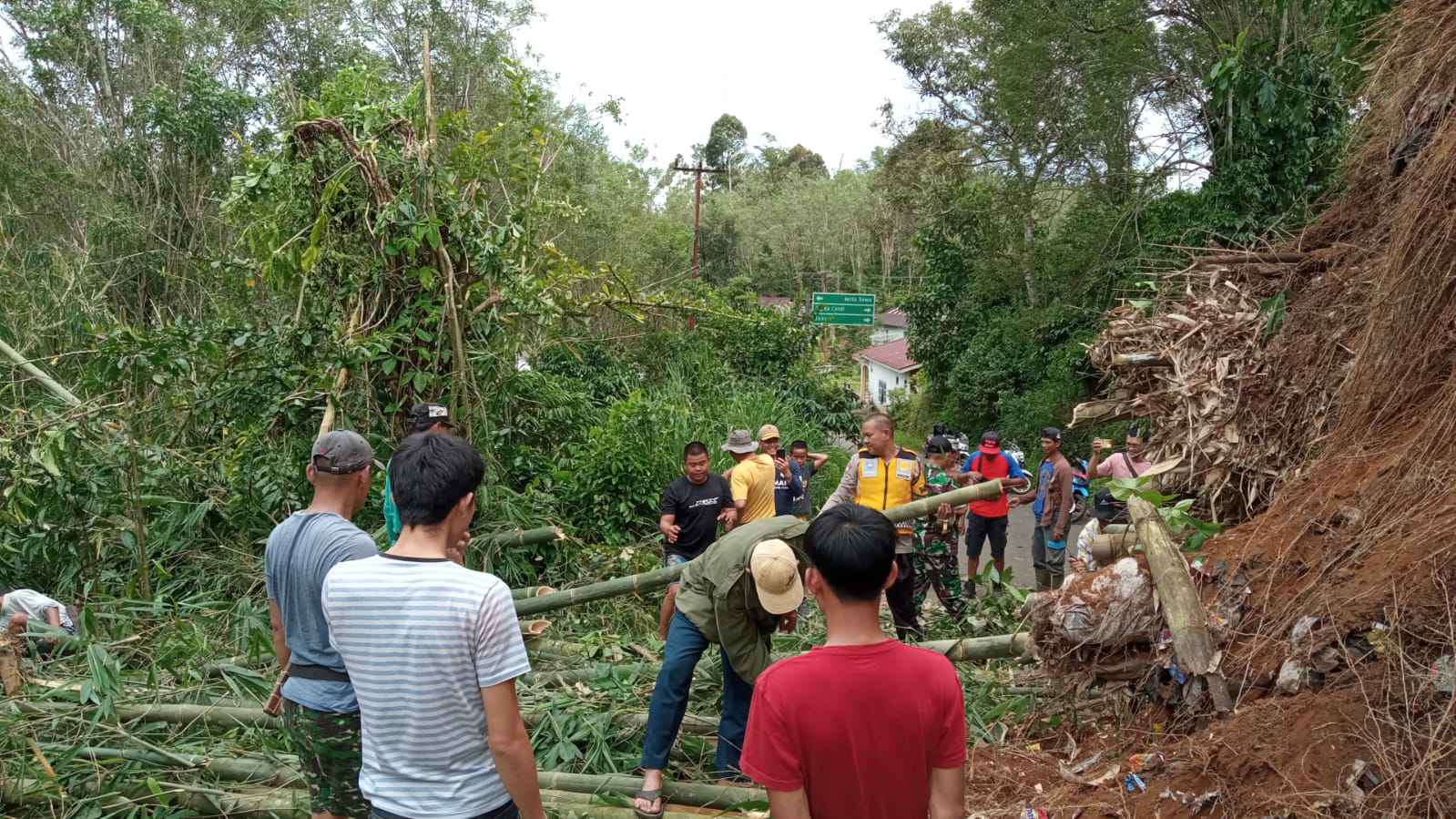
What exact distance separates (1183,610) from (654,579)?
2.68 meters

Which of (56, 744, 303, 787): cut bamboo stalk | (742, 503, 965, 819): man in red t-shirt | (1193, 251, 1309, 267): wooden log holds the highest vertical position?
(1193, 251, 1309, 267): wooden log

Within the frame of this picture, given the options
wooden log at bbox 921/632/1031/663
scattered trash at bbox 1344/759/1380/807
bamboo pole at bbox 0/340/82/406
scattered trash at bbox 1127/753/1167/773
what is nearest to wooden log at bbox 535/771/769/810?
wooden log at bbox 921/632/1031/663

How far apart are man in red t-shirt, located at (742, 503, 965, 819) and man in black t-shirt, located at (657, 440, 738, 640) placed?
15.0 feet

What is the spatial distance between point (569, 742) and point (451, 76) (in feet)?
79.6

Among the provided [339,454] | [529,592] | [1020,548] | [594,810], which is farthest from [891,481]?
[1020,548]

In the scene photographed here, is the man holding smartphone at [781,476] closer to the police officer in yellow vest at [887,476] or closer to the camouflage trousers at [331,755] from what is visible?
the police officer in yellow vest at [887,476]

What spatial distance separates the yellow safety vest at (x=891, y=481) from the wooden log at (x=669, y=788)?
2.71 meters

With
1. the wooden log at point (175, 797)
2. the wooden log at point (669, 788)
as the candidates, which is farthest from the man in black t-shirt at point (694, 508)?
the wooden log at point (175, 797)

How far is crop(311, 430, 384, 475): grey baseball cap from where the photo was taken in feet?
9.59

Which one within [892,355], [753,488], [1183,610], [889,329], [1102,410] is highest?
[1102,410]

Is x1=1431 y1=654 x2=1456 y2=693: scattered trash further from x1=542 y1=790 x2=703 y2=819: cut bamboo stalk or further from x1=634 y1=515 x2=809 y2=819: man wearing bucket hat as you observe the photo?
x1=542 y1=790 x2=703 y2=819: cut bamboo stalk

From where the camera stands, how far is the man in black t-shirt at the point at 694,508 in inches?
261

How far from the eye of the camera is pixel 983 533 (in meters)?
8.41

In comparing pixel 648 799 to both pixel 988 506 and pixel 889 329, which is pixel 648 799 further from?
pixel 889 329
